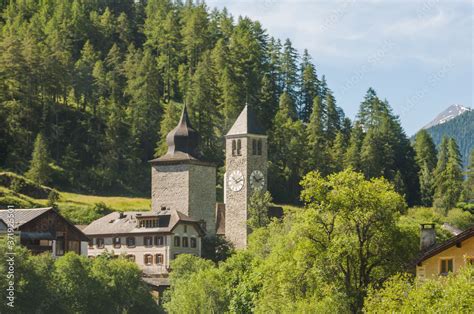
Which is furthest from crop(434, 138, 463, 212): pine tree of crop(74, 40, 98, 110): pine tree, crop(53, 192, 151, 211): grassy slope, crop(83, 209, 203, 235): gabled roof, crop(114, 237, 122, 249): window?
crop(114, 237, 122, 249): window

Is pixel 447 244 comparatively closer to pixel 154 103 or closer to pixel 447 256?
pixel 447 256

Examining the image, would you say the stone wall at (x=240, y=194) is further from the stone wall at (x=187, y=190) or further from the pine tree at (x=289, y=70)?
the pine tree at (x=289, y=70)

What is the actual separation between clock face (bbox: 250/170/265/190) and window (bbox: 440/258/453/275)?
6063 centimetres

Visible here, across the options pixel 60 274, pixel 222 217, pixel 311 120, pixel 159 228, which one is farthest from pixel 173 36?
pixel 60 274

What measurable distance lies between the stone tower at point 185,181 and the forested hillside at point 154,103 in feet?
55.0

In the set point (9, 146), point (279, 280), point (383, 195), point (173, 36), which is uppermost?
point (173, 36)

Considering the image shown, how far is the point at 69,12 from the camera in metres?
179

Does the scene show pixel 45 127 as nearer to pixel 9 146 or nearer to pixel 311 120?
pixel 9 146

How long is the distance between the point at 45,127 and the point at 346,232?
86.7 m

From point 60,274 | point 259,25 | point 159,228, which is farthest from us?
point 259,25

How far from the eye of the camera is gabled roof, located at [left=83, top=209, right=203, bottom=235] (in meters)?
102

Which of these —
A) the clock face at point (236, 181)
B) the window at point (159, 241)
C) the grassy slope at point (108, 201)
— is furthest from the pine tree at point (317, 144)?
the window at point (159, 241)

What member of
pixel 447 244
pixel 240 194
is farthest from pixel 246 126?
pixel 447 244

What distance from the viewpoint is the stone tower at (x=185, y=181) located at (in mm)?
109562
